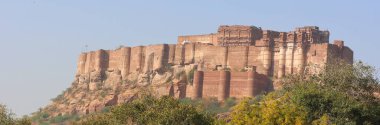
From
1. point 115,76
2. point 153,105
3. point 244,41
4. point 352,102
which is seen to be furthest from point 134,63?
point 352,102

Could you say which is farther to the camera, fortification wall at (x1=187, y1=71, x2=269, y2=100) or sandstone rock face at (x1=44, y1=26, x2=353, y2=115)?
sandstone rock face at (x1=44, y1=26, x2=353, y2=115)

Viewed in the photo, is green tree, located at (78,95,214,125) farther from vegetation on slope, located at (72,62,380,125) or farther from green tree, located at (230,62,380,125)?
green tree, located at (230,62,380,125)

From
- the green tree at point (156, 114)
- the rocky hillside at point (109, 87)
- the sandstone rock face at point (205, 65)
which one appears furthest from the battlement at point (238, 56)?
the green tree at point (156, 114)

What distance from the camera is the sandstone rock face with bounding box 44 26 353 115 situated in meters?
82.9

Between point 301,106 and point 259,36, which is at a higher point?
point 259,36

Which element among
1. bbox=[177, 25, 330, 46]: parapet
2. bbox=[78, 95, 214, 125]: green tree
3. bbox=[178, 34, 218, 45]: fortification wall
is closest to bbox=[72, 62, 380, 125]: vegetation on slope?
bbox=[78, 95, 214, 125]: green tree

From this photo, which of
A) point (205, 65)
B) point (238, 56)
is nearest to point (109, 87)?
point (205, 65)

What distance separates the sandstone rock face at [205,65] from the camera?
82.9m

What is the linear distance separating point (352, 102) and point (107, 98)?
51.5m

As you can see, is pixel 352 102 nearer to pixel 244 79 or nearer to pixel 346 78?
pixel 346 78

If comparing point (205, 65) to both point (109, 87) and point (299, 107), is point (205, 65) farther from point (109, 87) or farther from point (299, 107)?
point (299, 107)

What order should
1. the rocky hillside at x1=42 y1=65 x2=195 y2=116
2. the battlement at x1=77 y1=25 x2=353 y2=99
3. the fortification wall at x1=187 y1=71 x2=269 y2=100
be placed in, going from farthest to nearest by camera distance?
the rocky hillside at x1=42 y1=65 x2=195 y2=116
the battlement at x1=77 y1=25 x2=353 y2=99
the fortification wall at x1=187 y1=71 x2=269 y2=100

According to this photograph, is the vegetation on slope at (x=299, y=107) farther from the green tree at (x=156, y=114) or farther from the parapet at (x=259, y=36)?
the parapet at (x=259, y=36)

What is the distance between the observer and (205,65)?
88.8 metres
